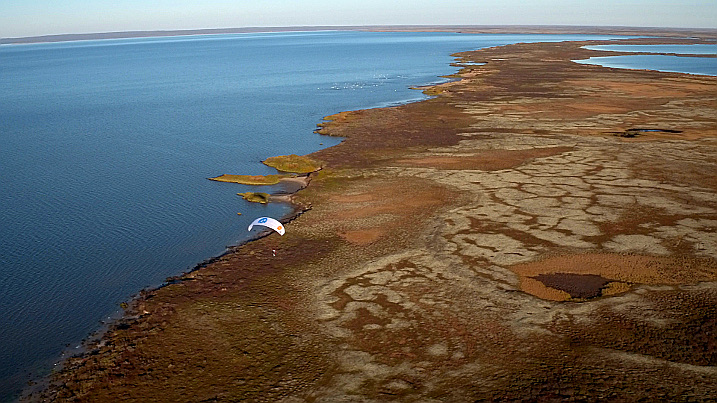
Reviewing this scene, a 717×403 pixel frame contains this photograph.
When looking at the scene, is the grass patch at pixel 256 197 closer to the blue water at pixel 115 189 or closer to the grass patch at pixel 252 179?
the blue water at pixel 115 189

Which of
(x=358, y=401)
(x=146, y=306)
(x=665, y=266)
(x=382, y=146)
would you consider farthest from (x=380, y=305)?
(x=382, y=146)

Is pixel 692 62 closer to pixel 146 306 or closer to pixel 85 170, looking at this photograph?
pixel 85 170

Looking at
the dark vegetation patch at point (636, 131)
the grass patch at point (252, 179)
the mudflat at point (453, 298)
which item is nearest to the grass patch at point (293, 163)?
the grass patch at point (252, 179)

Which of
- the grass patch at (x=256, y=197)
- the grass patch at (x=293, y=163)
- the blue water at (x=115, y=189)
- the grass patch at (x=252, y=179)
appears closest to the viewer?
the blue water at (x=115, y=189)

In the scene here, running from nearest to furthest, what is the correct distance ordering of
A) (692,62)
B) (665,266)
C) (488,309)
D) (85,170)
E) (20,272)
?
1. (488,309)
2. (665,266)
3. (20,272)
4. (85,170)
5. (692,62)

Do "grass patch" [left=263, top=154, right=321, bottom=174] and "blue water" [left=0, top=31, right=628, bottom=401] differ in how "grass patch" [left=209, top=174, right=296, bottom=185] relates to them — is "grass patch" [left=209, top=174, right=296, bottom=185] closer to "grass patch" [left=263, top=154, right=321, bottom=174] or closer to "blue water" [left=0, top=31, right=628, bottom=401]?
"blue water" [left=0, top=31, right=628, bottom=401]
